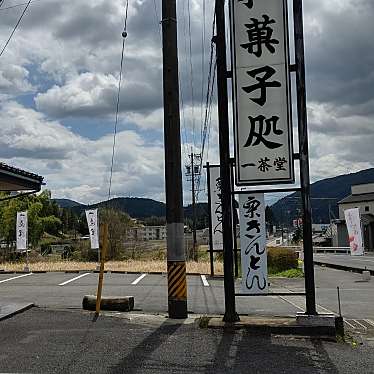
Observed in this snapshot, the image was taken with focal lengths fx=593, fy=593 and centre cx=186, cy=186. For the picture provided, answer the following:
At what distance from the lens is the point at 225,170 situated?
996cm

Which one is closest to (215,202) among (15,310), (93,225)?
(93,225)

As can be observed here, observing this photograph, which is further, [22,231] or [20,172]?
[22,231]

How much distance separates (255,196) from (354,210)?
16.9 meters

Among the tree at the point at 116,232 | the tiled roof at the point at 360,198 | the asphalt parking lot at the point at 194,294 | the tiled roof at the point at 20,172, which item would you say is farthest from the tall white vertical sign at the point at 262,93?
the tiled roof at the point at 360,198

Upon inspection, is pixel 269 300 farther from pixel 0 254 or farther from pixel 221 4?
pixel 0 254

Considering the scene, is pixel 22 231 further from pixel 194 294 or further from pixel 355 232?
pixel 355 232

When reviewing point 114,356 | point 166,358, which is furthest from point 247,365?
point 114,356

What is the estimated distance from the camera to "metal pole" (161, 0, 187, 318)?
11.1 metres

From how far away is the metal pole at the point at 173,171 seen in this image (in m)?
11.1

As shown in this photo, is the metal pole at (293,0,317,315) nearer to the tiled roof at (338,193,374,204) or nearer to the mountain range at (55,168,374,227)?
the mountain range at (55,168,374,227)

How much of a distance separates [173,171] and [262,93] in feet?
8.30

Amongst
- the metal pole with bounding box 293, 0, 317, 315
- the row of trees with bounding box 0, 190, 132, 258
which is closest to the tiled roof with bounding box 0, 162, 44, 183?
the metal pole with bounding box 293, 0, 317, 315

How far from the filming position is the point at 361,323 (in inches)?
443

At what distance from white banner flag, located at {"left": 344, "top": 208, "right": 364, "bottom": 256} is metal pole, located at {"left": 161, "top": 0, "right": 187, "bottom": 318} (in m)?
15.8
